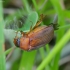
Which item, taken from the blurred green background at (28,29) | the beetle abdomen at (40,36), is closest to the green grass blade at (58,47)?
the blurred green background at (28,29)

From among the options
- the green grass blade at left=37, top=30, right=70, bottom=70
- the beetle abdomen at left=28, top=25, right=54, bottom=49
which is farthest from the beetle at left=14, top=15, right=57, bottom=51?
the green grass blade at left=37, top=30, right=70, bottom=70

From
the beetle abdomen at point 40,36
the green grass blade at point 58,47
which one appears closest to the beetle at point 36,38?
the beetle abdomen at point 40,36

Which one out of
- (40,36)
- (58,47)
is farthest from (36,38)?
(58,47)

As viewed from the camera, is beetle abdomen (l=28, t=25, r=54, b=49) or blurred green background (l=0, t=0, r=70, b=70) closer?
blurred green background (l=0, t=0, r=70, b=70)

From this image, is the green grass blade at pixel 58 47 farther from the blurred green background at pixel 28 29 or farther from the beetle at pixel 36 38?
the beetle at pixel 36 38

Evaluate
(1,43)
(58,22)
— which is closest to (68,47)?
(58,22)

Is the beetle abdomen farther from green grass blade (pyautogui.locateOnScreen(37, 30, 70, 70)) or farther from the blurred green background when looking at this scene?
green grass blade (pyautogui.locateOnScreen(37, 30, 70, 70))

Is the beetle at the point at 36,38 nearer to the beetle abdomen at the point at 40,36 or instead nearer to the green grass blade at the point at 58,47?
the beetle abdomen at the point at 40,36

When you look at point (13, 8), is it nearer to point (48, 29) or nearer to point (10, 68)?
point (10, 68)

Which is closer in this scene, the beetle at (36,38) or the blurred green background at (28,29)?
the blurred green background at (28,29)
